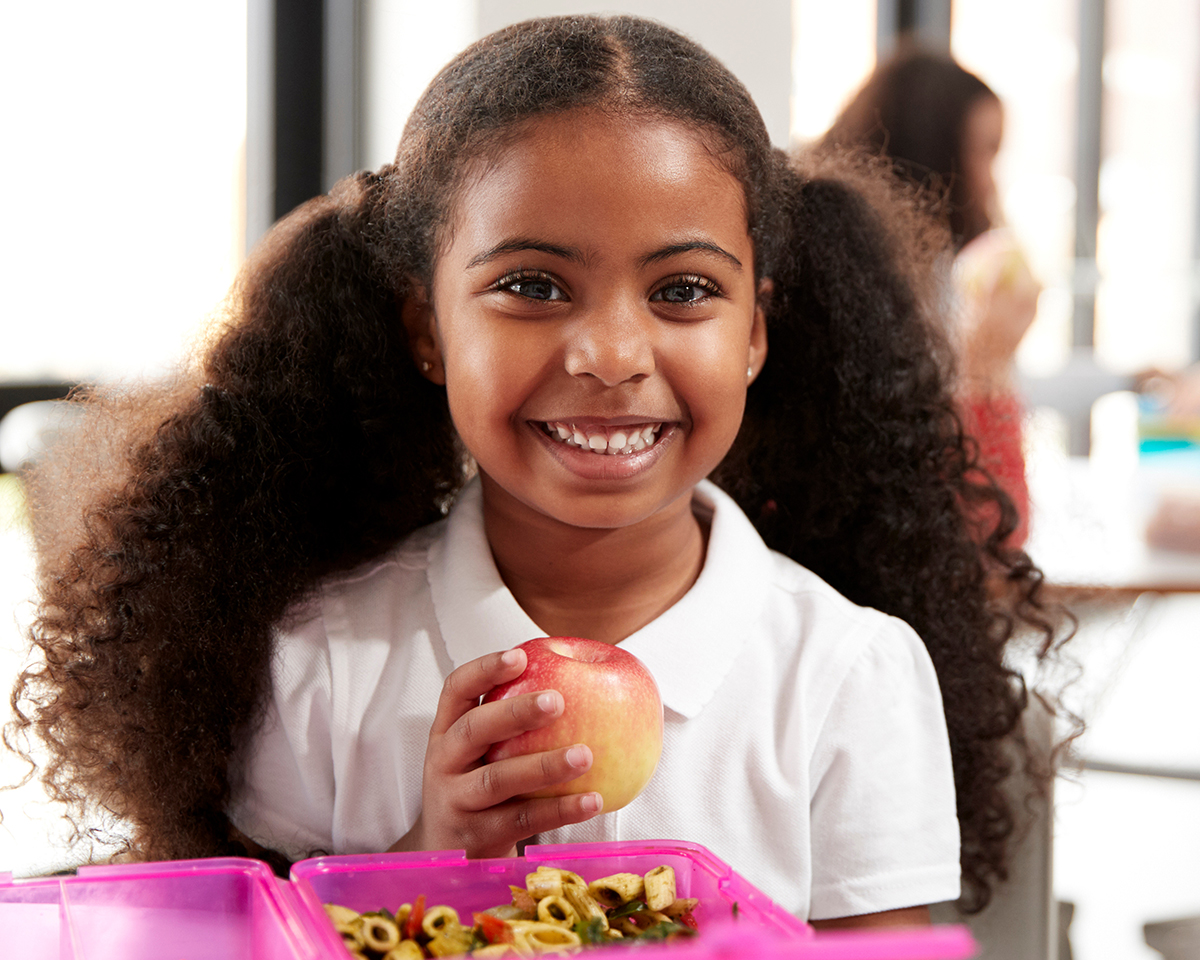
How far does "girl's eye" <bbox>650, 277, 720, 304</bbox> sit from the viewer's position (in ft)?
2.68

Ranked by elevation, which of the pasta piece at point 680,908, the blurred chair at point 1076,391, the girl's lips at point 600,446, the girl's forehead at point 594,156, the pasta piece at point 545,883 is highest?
the girl's forehead at point 594,156

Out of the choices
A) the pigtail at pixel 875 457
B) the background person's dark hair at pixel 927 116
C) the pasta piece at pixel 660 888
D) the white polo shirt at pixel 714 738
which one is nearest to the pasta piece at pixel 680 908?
the pasta piece at pixel 660 888

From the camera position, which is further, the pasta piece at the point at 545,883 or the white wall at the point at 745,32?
the white wall at the point at 745,32

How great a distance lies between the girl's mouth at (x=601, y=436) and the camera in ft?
2.68

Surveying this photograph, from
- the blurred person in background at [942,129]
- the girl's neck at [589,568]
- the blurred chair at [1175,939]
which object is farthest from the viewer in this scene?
the blurred person in background at [942,129]

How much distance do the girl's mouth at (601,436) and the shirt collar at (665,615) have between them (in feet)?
0.44

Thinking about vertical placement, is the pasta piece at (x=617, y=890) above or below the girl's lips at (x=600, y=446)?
below

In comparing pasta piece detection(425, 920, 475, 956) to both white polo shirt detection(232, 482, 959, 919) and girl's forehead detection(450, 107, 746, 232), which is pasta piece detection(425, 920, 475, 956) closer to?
white polo shirt detection(232, 482, 959, 919)

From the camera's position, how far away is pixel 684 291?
828 millimetres

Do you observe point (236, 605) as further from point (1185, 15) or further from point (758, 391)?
point (1185, 15)

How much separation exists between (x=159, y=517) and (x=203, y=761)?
17cm

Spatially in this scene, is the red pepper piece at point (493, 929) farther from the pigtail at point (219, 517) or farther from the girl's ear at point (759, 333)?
the girl's ear at point (759, 333)

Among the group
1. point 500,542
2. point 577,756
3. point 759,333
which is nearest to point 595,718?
point 577,756

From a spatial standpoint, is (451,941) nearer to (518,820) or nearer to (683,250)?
(518,820)
